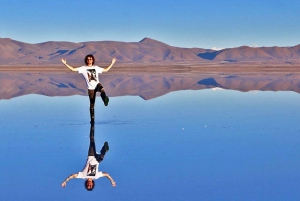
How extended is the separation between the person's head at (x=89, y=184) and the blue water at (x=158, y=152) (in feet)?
0.19

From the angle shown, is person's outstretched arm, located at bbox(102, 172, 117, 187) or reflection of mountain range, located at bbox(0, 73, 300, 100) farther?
reflection of mountain range, located at bbox(0, 73, 300, 100)

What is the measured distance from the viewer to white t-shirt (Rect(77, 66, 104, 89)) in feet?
31.3

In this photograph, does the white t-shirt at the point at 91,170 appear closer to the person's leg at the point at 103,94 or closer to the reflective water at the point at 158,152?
the reflective water at the point at 158,152

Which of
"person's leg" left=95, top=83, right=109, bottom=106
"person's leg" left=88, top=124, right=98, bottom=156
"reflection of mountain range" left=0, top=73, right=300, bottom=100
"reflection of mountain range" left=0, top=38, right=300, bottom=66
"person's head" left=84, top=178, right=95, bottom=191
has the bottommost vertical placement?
"person's head" left=84, top=178, right=95, bottom=191

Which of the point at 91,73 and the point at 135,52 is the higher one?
the point at 135,52

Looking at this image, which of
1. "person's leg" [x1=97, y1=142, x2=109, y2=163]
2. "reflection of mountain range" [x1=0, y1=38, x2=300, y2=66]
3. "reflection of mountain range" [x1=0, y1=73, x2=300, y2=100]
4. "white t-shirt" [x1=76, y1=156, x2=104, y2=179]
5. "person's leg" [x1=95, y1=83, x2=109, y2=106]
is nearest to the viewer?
"white t-shirt" [x1=76, y1=156, x2=104, y2=179]

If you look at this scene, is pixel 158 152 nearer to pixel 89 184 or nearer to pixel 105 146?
pixel 105 146

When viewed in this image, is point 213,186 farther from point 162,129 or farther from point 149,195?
point 162,129

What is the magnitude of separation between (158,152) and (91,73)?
2649mm

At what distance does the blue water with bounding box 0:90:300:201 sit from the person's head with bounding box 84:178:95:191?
6cm

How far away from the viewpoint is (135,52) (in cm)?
15488

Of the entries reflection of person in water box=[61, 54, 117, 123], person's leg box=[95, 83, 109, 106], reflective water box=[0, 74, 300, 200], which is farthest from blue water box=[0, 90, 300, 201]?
reflection of person in water box=[61, 54, 117, 123]

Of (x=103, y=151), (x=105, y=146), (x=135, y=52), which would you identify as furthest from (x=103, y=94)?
(x=135, y=52)

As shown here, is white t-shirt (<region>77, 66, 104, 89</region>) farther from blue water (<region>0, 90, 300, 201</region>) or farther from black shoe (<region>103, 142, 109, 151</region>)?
black shoe (<region>103, 142, 109, 151</region>)
